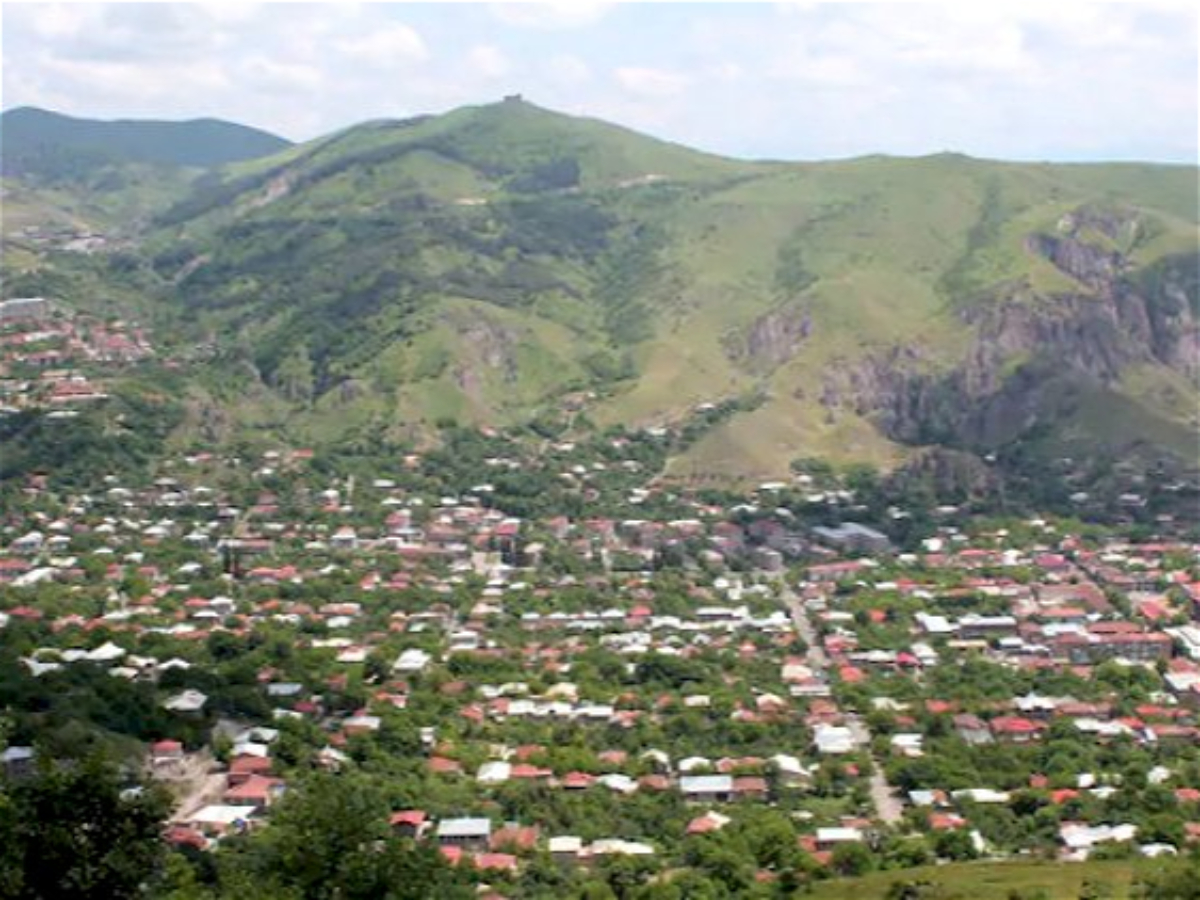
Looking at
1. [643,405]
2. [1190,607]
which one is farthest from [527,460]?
[1190,607]

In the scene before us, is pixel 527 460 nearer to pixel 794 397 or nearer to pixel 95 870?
pixel 794 397

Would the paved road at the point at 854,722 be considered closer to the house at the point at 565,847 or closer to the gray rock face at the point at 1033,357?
the house at the point at 565,847

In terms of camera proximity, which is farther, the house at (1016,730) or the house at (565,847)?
the house at (1016,730)

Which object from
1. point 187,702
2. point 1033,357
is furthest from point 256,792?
point 1033,357

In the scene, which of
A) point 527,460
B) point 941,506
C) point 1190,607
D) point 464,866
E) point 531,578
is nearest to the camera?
point 464,866

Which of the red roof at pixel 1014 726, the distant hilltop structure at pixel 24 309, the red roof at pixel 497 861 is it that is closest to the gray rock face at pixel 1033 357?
the red roof at pixel 1014 726

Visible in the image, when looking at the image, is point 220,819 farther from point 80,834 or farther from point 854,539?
point 854,539
